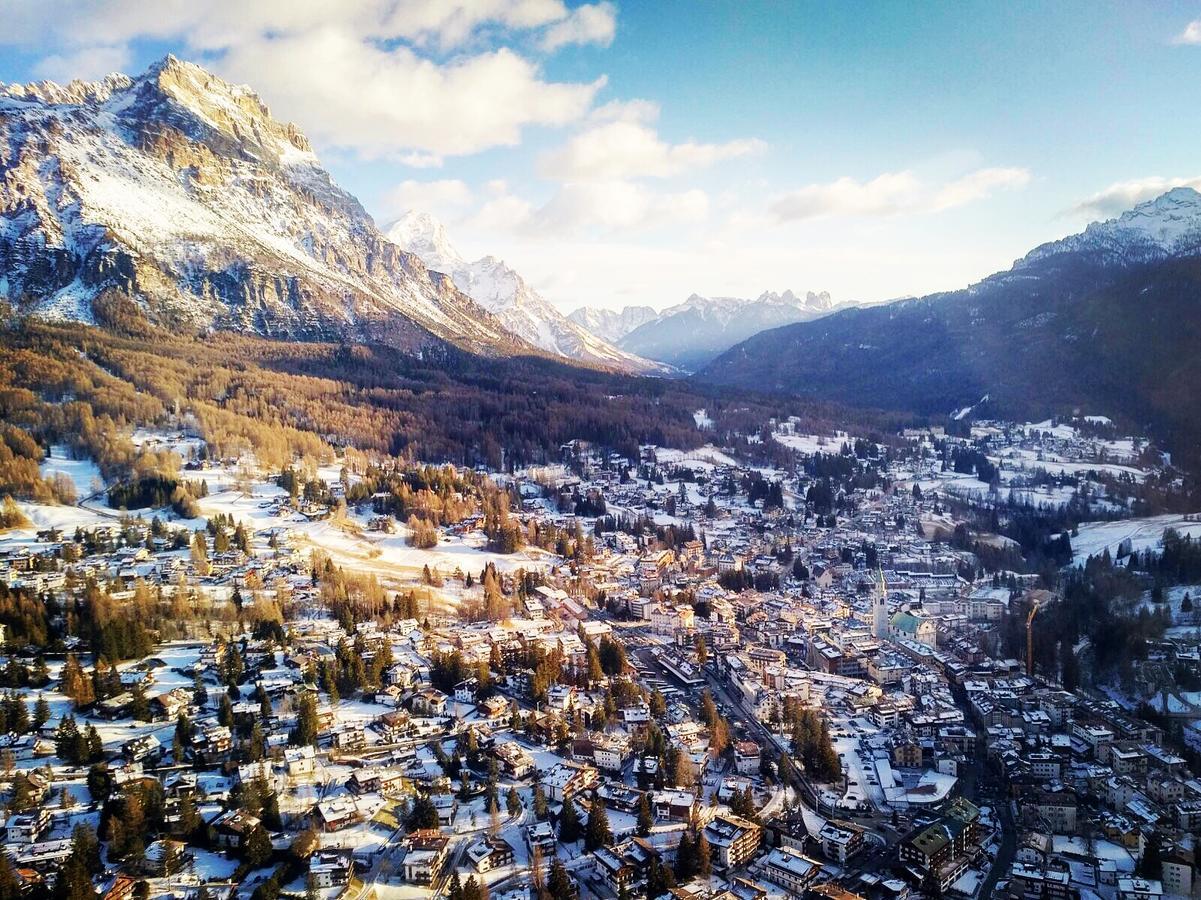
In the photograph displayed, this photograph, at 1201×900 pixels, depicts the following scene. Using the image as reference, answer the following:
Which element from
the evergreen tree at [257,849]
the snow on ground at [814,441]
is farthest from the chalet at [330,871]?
the snow on ground at [814,441]

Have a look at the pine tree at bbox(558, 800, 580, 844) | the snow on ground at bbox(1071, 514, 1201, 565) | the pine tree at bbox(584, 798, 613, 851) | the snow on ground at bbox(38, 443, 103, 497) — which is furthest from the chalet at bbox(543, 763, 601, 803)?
the snow on ground at bbox(38, 443, 103, 497)

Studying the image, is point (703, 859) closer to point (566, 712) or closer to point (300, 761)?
point (566, 712)

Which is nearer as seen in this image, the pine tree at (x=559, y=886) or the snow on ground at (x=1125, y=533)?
the pine tree at (x=559, y=886)

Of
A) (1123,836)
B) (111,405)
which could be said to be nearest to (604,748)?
(1123,836)

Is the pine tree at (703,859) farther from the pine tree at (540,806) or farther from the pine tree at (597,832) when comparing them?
the pine tree at (540,806)

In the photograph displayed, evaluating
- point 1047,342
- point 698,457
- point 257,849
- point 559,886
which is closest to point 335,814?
point 257,849
